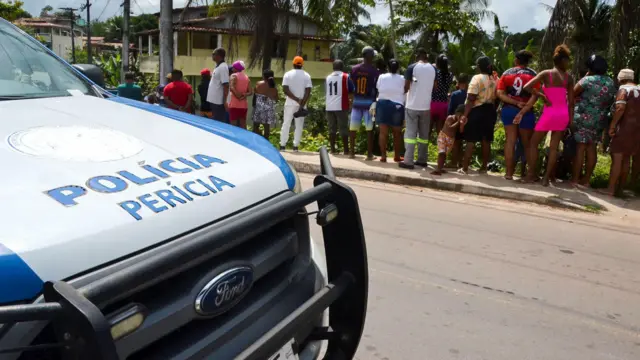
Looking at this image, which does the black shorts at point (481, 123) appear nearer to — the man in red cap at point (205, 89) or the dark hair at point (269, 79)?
the dark hair at point (269, 79)

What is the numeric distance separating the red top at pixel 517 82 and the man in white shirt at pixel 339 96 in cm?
264

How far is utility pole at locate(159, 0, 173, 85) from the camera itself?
46.8ft

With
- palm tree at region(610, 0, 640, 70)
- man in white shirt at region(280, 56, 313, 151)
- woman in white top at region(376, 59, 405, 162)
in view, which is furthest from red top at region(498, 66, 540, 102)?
palm tree at region(610, 0, 640, 70)

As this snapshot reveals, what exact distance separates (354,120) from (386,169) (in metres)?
1.25

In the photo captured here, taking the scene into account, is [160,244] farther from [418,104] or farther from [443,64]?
[443,64]

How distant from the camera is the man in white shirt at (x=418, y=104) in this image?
8672 mm

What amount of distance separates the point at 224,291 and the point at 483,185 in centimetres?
660

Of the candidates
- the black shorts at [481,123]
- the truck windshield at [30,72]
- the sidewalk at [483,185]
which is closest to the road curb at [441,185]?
the sidewalk at [483,185]

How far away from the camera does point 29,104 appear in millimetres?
2645

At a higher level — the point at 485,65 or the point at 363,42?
the point at 363,42

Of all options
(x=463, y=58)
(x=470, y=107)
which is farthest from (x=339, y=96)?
(x=463, y=58)

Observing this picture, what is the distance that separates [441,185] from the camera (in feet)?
26.9

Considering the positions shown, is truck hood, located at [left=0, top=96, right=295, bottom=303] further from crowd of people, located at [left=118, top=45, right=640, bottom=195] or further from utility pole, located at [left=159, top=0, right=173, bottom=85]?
utility pole, located at [left=159, top=0, right=173, bottom=85]

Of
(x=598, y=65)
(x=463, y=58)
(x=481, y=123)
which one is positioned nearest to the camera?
(x=598, y=65)
